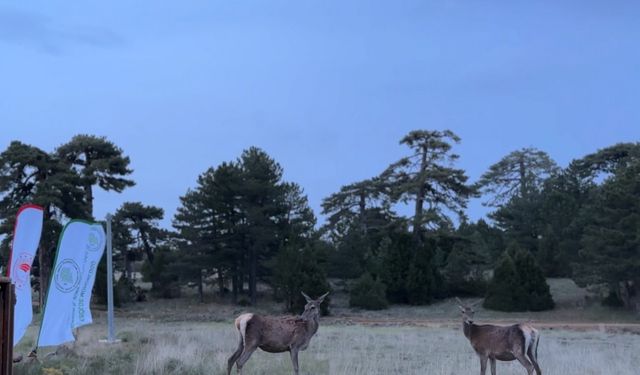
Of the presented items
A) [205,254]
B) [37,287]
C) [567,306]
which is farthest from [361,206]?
[37,287]

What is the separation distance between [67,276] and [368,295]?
128 ft

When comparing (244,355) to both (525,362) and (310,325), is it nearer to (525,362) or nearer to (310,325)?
(310,325)

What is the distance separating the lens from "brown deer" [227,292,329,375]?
462 inches

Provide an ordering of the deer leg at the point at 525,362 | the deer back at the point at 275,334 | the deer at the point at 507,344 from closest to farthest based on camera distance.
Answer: the deer leg at the point at 525,362
the deer at the point at 507,344
the deer back at the point at 275,334

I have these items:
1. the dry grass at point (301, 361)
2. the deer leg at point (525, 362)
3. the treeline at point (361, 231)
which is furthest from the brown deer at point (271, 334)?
the treeline at point (361, 231)

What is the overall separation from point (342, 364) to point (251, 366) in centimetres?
167

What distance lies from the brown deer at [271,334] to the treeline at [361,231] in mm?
35969

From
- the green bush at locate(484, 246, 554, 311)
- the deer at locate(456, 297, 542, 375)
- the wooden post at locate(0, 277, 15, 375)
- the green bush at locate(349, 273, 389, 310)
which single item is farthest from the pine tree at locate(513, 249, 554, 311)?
the wooden post at locate(0, 277, 15, 375)

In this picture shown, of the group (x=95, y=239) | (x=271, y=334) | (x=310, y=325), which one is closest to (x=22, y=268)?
(x=95, y=239)

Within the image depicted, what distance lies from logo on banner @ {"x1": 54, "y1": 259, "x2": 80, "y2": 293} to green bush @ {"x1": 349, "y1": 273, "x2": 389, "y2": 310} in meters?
38.8

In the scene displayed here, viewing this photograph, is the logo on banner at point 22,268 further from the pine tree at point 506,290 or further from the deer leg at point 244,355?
the pine tree at point 506,290

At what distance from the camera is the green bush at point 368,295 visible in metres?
52.2

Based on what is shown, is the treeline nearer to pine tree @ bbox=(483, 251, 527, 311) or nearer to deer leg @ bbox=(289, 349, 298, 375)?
pine tree @ bbox=(483, 251, 527, 311)

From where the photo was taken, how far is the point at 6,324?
5.30 meters
